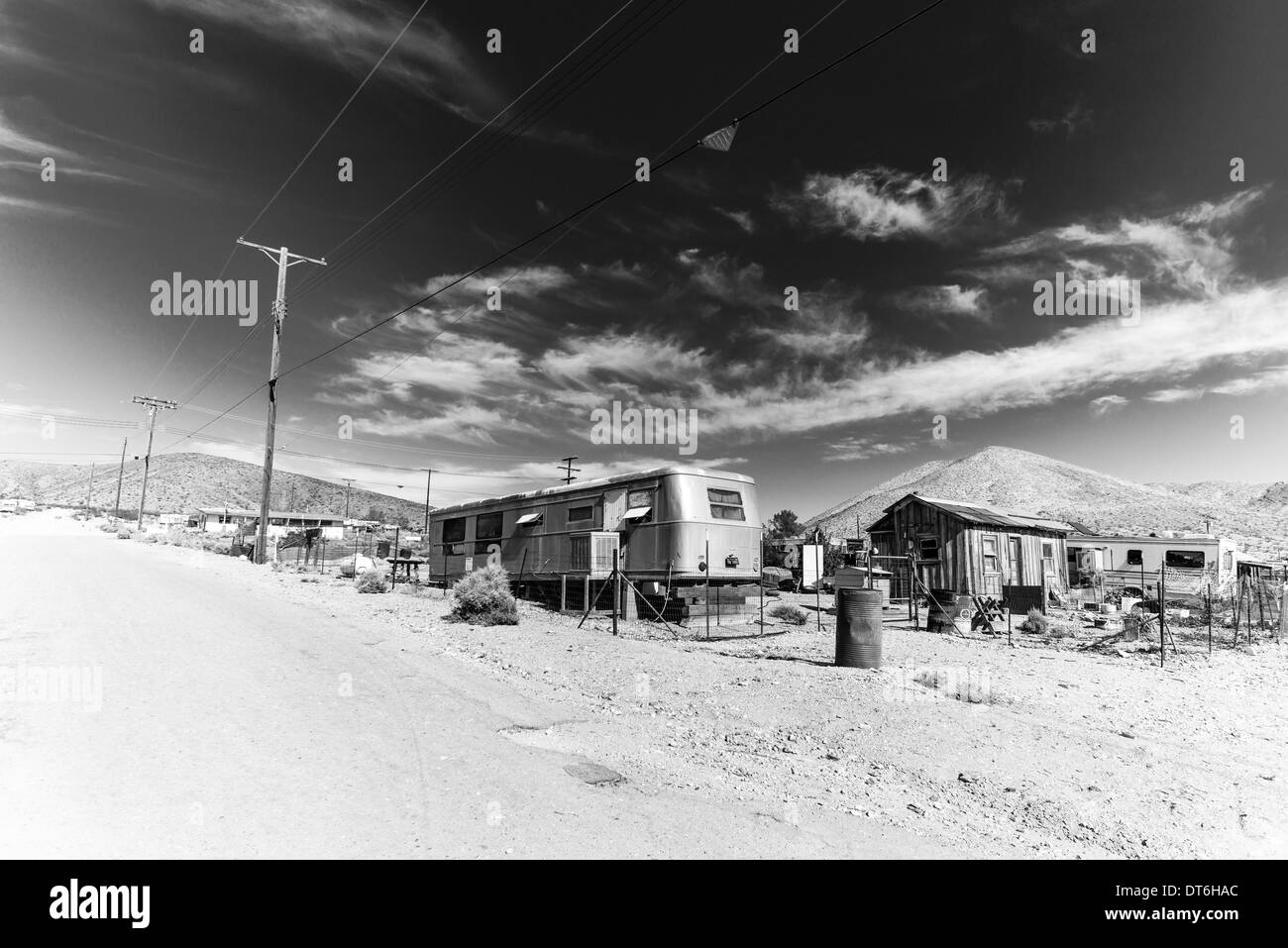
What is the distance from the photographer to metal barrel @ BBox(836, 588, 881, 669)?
9.54 metres

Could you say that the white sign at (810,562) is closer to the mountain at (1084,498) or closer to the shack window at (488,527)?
the shack window at (488,527)

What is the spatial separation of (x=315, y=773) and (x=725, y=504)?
12.3 meters

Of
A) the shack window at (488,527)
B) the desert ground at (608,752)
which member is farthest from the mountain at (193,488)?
the desert ground at (608,752)

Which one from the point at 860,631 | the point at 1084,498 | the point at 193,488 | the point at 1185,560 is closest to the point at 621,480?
the point at 860,631

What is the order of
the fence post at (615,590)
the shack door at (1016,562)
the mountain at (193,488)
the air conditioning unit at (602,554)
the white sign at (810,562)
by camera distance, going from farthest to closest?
the mountain at (193,488)
the white sign at (810,562)
the shack door at (1016,562)
the air conditioning unit at (602,554)
the fence post at (615,590)

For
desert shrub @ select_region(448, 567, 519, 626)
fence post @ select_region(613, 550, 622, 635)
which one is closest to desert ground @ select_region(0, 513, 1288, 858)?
fence post @ select_region(613, 550, 622, 635)

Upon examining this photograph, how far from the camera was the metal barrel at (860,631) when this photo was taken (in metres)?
9.54

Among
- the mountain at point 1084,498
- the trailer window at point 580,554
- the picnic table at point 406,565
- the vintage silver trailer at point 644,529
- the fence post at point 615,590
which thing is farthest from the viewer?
the mountain at point 1084,498

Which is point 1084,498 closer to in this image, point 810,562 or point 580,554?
point 810,562

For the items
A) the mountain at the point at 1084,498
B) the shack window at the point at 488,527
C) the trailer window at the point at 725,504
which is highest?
the mountain at the point at 1084,498

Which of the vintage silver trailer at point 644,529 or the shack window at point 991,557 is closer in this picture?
the vintage silver trailer at point 644,529

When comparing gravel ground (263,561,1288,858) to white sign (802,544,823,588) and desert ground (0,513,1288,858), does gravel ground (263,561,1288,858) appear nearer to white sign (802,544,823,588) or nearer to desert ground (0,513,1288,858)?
desert ground (0,513,1288,858)

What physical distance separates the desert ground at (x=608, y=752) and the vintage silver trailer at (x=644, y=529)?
14.7ft
